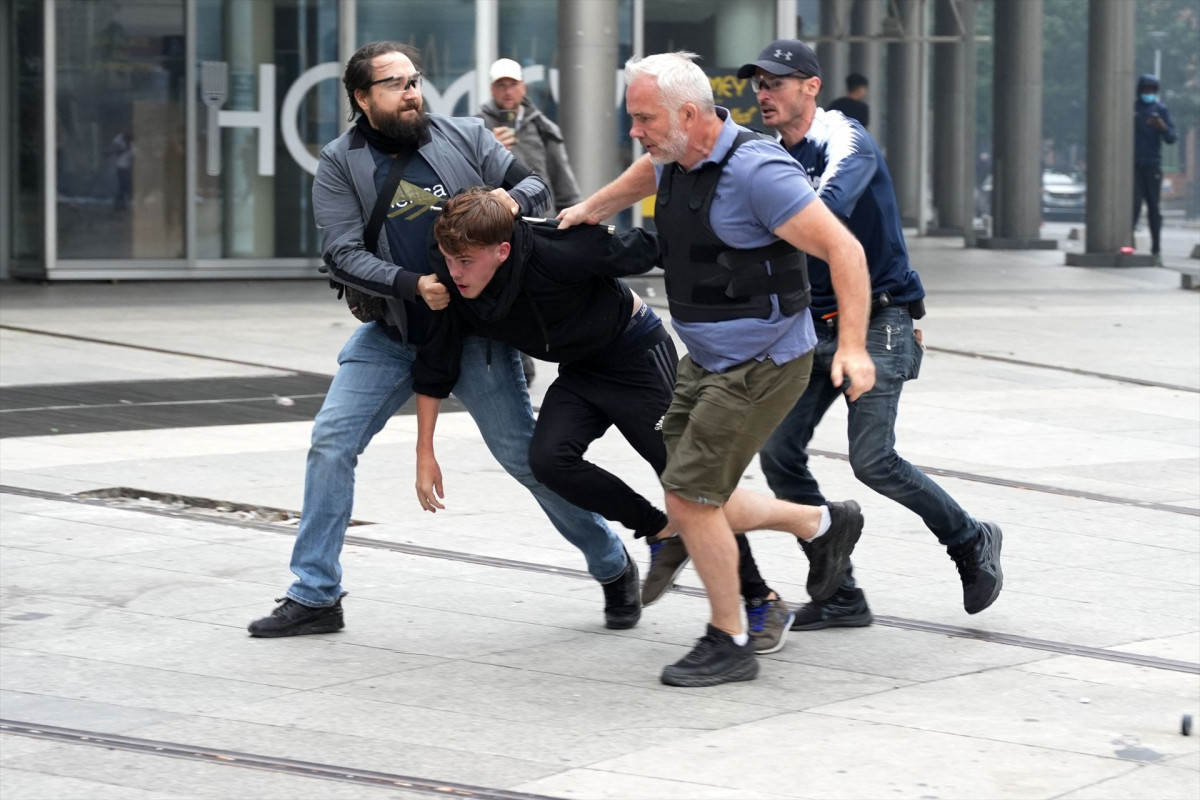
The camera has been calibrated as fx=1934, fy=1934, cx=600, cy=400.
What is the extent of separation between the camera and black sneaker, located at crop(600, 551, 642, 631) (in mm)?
5676

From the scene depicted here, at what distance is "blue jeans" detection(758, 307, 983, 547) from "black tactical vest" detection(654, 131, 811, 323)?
62 cm

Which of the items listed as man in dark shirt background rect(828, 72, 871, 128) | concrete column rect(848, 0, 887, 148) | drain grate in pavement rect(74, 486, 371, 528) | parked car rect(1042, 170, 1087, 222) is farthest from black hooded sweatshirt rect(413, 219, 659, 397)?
parked car rect(1042, 170, 1087, 222)

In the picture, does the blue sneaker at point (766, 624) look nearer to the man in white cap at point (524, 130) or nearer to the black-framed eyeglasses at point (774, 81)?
the black-framed eyeglasses at point (774, 81)

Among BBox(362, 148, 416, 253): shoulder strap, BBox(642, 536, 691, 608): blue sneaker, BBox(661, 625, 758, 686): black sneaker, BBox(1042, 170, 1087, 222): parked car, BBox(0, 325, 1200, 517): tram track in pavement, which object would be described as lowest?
BBox(661, 625, 758, 686): black sneaker

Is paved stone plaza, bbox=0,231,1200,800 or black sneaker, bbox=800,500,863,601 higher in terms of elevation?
black sneaker, bbox=800,500,863,601

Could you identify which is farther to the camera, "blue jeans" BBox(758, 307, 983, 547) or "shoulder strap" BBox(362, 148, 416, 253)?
"blue jeans" BBox(758, 307, 983, 547)

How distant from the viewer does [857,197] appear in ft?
17.9

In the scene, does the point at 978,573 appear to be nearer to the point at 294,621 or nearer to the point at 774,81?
the point at 774,81

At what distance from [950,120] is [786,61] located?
26.9 meters

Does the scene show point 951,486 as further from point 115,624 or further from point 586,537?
point 115,624

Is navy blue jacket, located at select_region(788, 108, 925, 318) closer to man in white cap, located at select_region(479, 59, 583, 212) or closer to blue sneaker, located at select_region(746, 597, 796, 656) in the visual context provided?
blue sneaker, located at select_region(746, 597, 796, 656)

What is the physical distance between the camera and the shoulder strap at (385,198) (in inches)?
212

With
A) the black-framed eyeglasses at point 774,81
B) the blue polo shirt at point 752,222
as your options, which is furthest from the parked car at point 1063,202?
the blue polo shirt at point 752,222

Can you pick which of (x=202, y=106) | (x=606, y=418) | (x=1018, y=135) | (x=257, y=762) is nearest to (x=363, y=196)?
(x=606, y=418)
